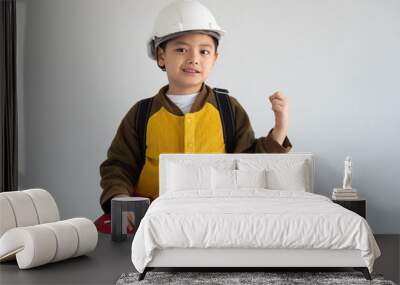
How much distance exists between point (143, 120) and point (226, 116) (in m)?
0.82

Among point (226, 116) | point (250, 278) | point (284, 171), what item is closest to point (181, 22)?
point (226, 116)

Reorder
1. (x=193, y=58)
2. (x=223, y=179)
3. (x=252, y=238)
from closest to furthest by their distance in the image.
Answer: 1. (x=252, y=238)
2. (x=223, y=179)
3. (x=193, y=58)

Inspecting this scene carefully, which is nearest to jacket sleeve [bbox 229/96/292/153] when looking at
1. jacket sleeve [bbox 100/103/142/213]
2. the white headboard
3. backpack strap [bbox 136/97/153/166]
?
the white headboard

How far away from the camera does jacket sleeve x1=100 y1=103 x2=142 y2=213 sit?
7.10m

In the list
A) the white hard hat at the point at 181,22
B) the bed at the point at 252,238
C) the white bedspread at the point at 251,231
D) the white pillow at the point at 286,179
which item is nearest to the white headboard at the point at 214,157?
the white pillow at the point at 286,179

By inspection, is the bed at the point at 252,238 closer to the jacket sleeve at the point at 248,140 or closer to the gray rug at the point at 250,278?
the gray rug at the point at 250,278

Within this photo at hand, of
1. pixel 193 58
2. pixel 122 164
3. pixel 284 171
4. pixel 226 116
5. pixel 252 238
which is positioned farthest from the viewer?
pixel 122 164

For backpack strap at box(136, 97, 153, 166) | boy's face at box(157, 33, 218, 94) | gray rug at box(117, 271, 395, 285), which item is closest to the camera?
gray rug at box(117, 271, 395, 285)

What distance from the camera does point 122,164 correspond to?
23.6 feet

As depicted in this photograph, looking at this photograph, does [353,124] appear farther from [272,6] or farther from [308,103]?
[272,6]

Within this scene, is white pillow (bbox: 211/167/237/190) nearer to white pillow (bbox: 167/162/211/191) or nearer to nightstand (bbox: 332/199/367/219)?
white pillow (bbox: 167/162/211/191)

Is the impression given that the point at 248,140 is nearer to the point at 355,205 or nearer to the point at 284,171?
the point at 284,171

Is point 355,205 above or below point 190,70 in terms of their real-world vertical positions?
below

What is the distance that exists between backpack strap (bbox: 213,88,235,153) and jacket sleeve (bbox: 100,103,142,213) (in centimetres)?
84
